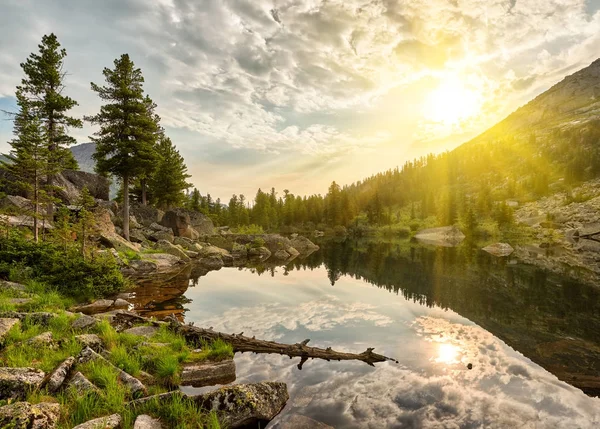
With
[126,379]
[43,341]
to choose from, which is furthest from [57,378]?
[43,341]

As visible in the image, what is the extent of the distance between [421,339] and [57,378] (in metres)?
11.7

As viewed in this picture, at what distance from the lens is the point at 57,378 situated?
6.22 meters

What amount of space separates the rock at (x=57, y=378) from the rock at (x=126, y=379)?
55 cm

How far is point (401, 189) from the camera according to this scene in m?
174

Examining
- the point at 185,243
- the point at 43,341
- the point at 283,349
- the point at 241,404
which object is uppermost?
the point at 185,243

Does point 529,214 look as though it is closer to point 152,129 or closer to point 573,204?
point 573,204

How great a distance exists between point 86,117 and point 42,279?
21129mm

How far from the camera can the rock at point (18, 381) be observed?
5.42 metres

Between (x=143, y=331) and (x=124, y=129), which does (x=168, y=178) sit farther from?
(x=143, y=331)

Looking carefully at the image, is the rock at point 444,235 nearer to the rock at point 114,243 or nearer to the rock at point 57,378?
the rock at point 114,243

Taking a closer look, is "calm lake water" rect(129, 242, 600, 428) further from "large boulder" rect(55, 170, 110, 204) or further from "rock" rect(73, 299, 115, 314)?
"large boulder" rect(55, 170, 110, 204)

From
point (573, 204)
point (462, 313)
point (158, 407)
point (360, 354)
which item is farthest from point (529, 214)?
point (158, 407)

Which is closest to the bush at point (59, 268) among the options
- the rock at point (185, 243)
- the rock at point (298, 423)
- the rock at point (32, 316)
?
the rock at point (32, 316)

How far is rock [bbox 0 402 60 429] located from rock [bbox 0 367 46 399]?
820mm
